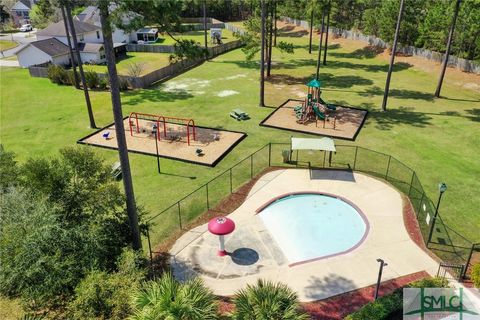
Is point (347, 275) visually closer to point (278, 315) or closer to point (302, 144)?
point (278, 315)

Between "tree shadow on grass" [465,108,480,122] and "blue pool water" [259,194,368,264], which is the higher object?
"tree shadow on grass" [465,108,480,122]

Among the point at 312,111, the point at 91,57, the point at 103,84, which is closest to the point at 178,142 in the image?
the point at 312,111

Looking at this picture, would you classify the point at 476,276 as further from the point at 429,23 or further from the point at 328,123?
the point at 429,23

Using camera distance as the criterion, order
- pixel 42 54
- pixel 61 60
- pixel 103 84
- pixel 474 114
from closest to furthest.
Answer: pixel 474 114 < pixel 103 84 < pixel 42 54 < pixel 61 60

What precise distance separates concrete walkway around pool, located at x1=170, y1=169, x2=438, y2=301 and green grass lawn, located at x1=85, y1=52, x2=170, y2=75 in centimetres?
3649

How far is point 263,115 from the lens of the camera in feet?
112

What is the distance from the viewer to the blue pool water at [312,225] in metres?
18.3

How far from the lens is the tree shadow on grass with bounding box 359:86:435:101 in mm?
38781

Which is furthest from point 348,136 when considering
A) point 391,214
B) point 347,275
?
point 347,275

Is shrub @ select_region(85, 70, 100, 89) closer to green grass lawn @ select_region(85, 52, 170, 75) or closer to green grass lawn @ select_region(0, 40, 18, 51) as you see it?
green grass lawn @ select_region(85, 52, 170, 75)

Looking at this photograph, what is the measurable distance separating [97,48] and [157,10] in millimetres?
48844

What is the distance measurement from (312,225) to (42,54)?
50075mm

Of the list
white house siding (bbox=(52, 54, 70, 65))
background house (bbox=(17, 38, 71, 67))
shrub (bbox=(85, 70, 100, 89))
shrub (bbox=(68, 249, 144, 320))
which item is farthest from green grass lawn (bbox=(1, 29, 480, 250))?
shrub (bbox=(68, 249, 144, 320))

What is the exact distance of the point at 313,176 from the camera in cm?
2430
